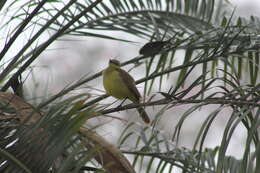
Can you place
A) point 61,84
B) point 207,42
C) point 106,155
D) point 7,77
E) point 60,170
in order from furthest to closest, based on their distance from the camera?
point 61,84 → point 207,42 → point 7,77 → point 106,155 → point 60,170

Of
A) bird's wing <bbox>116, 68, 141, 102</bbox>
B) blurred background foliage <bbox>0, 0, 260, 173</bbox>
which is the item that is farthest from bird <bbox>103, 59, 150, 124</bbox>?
blurred background foliage <bbox>0, 0, 260, 173</bbox>

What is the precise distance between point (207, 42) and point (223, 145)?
1.60m

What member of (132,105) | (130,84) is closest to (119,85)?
(130,84)

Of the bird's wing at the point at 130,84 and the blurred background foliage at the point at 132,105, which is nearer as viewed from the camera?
the blurred background foliage at the point at 132,105

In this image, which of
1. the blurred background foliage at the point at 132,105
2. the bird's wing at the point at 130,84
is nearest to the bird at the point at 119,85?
the bird's wing at the point at 130,84

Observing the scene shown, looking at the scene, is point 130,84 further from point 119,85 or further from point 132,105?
point 132,105

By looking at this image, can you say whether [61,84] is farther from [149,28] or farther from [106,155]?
[106,155]

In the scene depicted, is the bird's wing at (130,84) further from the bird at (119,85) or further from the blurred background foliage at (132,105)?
the blurred background foliage at (132,105)

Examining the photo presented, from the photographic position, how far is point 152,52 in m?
3.74

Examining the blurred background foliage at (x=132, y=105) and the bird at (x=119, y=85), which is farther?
the bird at (x=119, y=85)

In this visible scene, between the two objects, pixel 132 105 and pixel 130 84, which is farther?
pixel 130 84

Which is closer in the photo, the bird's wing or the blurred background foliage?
the blurred background foliage

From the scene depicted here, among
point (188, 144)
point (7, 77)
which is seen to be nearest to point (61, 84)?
point (188, 144)

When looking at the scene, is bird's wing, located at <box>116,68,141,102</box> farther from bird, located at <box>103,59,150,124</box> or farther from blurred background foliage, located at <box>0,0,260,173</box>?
blurred background foliage, located at <box>0,0,260,173</box>
